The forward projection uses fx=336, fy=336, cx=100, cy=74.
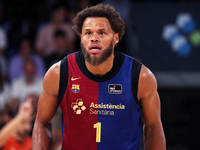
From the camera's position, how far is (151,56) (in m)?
6.70

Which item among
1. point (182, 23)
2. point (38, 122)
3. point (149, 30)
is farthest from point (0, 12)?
point (38, 122)

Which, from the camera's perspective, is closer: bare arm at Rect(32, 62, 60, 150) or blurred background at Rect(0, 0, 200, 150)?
bare arm at Rect(32, 62, 60, 150)

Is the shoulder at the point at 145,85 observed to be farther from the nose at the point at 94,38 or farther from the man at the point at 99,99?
the nose at the point at 94,38

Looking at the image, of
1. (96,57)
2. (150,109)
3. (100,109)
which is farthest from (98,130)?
(96,57)

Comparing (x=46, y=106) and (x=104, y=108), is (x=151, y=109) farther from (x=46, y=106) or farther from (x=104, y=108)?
(x=46, y=106)

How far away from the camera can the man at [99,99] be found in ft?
9.66

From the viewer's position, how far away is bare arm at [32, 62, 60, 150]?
9.74 ft

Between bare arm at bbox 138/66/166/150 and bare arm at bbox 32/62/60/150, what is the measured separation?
754 mm

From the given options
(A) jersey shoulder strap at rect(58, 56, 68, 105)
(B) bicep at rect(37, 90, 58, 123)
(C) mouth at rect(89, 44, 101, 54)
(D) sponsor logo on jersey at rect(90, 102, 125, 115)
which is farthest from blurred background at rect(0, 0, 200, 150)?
(C) mouth at rect(89, 44, 101, 54)

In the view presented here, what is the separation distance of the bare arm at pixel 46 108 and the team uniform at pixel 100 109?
59 mm

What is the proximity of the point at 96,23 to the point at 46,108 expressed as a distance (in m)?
0.88

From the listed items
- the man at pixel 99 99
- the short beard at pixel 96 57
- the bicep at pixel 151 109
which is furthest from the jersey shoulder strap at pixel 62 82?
the bicep at pixel 151 109

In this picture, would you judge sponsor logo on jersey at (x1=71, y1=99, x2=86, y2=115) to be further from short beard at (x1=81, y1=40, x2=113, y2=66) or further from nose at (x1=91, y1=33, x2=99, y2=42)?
nose at (x1=91, y1=33, x2=99, y2=42)

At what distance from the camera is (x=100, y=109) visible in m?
2.96
